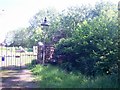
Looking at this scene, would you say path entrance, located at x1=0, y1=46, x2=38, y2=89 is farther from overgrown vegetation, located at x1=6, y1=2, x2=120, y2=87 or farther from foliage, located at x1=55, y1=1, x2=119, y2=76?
foliage, located at x1=55, y1=1, x2=119, y2=76

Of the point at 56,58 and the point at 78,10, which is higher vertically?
the point at 78,10

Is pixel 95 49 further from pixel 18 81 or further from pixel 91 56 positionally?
pixel 18 81

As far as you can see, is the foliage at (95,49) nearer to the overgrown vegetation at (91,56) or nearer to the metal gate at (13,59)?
the overgrown vegetation at (91,56)

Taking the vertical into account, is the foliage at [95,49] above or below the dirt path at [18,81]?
above

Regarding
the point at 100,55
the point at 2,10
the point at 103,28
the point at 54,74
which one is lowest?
the point at 54,74

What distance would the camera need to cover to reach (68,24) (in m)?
21.9

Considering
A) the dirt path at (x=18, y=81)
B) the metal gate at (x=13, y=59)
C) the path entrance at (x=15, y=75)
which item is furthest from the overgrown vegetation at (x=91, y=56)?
the metal gate at (x=13, y=59)

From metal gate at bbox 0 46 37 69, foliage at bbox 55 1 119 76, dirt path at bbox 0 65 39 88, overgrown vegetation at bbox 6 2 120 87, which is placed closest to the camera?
overgrown vegetation at bbox 6 2 120 87

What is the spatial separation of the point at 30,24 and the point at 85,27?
135 feet

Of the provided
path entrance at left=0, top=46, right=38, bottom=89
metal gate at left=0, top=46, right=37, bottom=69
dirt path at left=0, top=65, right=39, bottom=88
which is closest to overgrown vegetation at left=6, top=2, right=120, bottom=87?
dirt path at left=0, top=65, right=39, bottom=88

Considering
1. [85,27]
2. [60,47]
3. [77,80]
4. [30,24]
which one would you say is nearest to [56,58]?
[60,47]

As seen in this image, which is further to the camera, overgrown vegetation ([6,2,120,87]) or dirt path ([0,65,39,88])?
dirt path ([0,65,39,88])

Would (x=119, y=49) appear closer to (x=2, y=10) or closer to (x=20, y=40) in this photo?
(x=2, y=10)

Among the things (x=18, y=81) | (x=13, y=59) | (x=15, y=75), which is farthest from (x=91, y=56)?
(x=13, y=59)
